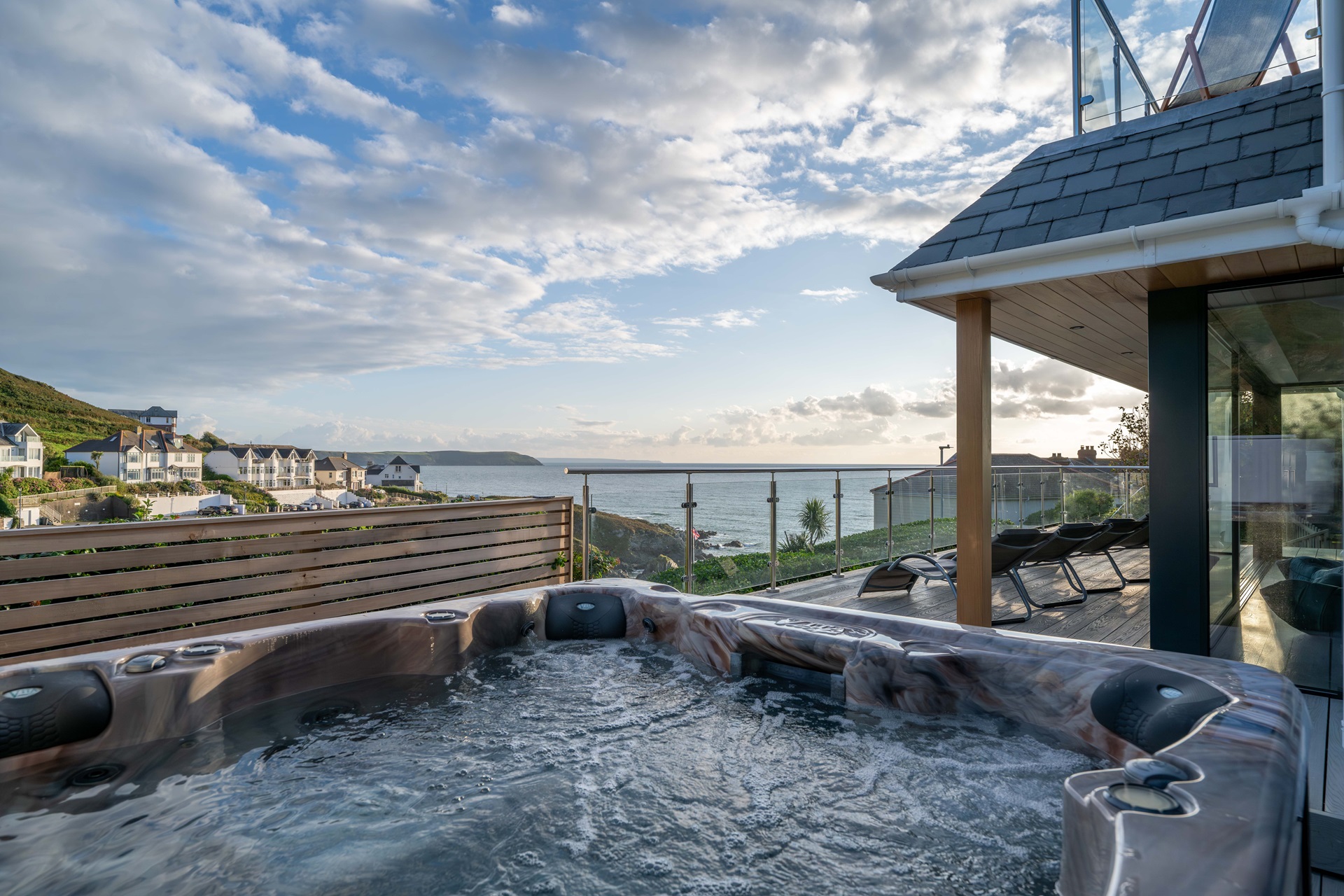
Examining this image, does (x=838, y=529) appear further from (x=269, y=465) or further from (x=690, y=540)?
(x=269, y=465)

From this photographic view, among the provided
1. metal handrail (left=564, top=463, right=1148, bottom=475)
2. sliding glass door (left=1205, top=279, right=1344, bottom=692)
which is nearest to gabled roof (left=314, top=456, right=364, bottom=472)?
metal handrail (left=564, top=463, right=1148, bottom=475)

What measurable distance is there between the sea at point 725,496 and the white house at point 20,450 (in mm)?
18154

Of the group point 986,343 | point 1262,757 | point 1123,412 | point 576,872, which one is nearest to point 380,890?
point 576,872

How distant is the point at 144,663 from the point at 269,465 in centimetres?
2287

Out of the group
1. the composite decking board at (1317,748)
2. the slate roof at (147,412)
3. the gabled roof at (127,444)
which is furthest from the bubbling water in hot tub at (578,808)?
the slate roof at (147,412)

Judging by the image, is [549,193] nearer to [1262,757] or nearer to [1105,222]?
[1105,222]

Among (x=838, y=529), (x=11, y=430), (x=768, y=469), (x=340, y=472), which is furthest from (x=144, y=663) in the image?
(x=11, y=430)

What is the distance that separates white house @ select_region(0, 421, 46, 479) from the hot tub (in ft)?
61.9

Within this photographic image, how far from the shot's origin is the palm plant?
5547 mm

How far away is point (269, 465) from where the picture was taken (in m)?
21.9

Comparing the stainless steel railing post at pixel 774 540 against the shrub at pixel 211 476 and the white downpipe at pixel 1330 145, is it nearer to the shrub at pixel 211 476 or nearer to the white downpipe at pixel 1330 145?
the white downpipe at pixel 1330 145

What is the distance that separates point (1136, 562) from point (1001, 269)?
5284 mm

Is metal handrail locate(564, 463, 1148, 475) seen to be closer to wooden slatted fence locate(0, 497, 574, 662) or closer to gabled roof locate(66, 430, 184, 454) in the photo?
wooden slatted fence locate(0, 497, 574, 662)

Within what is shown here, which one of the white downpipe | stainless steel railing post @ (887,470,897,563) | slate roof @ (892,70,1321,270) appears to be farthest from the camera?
stainless steel railing post @ (887,470,897,563)
